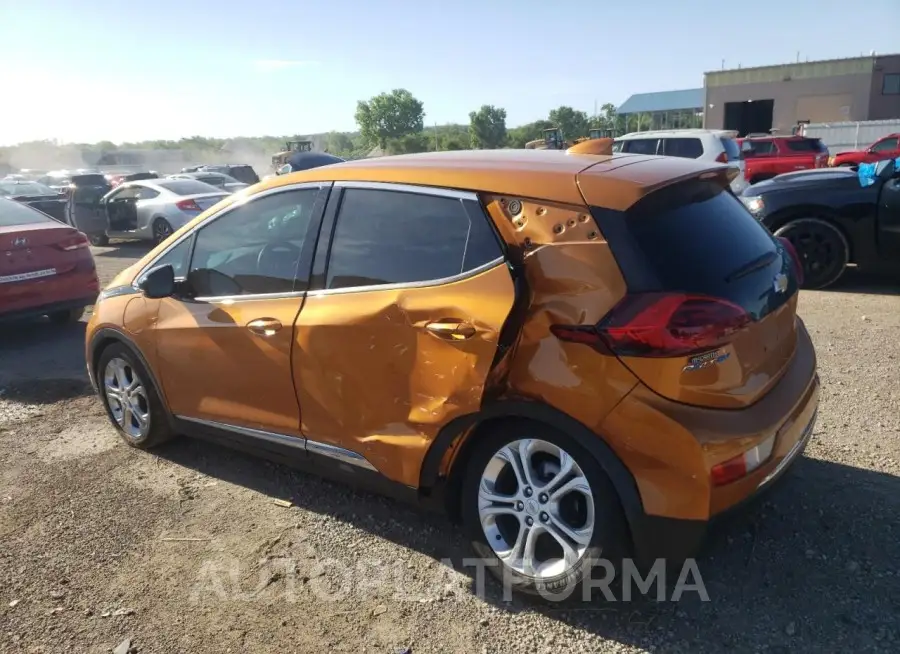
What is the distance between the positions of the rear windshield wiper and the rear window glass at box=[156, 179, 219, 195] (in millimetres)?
12908

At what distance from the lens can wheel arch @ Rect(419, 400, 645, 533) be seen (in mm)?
2395

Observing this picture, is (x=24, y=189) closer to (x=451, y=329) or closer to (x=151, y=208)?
(x=151, y=208)

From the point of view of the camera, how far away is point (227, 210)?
12.1ft

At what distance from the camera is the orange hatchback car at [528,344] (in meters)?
2.36

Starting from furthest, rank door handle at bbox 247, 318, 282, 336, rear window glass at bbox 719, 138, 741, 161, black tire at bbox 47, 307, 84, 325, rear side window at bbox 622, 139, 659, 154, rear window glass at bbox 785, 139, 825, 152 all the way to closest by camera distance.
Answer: rear window glass at bbox 785, 139, 825, 152 < rear side window at bbox 622, 139, 659, 154 < rear window glass at bbox 719, 138, 741, 161 < black tire at bbox 47, 307, 84, 325 < door handle at bbox 247, 318, 282, 336

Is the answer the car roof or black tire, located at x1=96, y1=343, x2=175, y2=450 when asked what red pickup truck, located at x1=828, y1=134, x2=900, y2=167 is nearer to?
the car roof

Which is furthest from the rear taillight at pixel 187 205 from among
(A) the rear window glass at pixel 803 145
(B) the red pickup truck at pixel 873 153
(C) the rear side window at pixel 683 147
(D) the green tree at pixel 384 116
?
(D) the green tree at pixel 384 116

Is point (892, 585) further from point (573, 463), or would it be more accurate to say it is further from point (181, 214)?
point (181, 214)

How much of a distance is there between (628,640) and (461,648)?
62 cm

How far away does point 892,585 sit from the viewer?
271cm

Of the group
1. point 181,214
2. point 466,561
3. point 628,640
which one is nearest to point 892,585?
point 628,640

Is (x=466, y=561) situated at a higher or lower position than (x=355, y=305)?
lower

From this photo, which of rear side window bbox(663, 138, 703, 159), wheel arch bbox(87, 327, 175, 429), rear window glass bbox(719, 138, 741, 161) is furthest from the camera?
rear side window bbox(663, 138, 703, 159)

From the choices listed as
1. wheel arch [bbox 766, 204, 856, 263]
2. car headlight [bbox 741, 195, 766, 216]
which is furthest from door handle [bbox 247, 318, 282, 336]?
wheel arch [bbox 766, 204, 856, 263]
